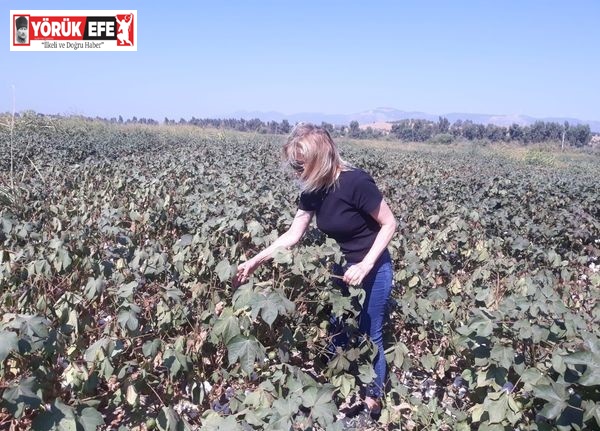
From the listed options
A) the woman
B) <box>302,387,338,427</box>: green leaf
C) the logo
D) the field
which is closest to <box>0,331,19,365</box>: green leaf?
the field

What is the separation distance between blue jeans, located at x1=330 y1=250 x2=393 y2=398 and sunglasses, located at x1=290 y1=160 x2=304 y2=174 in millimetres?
525

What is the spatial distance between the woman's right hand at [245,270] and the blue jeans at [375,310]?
1.52 feet

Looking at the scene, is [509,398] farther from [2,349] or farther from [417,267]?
[2,349]

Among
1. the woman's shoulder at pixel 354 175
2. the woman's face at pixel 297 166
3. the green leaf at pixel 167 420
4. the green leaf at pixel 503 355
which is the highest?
the woman's face at pixel 297 166

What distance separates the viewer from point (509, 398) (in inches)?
77.6

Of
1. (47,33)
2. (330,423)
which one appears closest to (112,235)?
(330,423)

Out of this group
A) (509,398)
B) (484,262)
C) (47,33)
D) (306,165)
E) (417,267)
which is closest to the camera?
(509,398)

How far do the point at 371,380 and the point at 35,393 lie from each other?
58.5 inches

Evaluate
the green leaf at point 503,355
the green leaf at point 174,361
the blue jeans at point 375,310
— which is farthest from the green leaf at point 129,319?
the green leaf at point 503,355

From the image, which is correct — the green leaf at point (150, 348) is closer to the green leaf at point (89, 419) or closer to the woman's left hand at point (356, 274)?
the green leaf at point (89, 419)

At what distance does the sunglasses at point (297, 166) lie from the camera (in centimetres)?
254

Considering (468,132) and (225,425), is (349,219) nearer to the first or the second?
(225,425)

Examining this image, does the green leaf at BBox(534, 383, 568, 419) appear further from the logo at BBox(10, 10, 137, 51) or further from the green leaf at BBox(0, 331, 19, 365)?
the logo at BBox(10, 10, 137, 51)

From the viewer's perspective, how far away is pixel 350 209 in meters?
2.58
